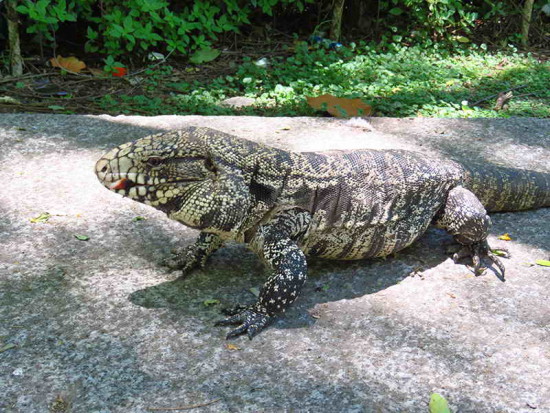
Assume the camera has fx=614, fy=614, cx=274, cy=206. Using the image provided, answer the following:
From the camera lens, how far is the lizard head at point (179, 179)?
12.3ft

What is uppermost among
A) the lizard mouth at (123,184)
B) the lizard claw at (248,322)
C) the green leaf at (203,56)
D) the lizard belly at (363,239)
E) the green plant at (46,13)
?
the green plant at (46,13)

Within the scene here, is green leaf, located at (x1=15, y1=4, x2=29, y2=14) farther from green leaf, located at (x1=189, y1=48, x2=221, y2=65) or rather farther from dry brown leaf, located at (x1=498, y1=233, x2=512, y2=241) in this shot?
dry brown leaf, located at (x1=498, y1=233, x2=512, y2=241)

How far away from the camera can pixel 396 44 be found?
11.4 metres

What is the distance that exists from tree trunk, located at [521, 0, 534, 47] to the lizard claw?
10197 mm

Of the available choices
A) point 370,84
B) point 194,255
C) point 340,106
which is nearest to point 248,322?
point 194,255

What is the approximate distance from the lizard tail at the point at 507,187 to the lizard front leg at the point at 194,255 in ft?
7.03

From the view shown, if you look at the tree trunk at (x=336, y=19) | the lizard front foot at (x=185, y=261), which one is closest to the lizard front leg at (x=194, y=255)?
the lizard front foot at (x=185, y=261)

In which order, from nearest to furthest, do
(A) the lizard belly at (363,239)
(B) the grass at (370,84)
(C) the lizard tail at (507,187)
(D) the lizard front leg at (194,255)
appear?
1. (A) the lizard belly at (363,239)
2. (D) the lizard front leg at (194,255)
3. (C) the lizard tail at (507,187)
4. (B) the grass at (370,84)

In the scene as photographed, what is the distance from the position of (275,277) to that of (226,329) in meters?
0.45

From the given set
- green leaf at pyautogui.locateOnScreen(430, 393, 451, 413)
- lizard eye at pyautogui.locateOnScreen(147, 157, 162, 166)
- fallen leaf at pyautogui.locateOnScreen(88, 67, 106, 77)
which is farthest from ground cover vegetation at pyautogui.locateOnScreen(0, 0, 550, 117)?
green leaf at pyautogui.locateOnScreen(430, 393, 451, 413)

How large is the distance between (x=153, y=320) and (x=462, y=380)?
1908 millimetres

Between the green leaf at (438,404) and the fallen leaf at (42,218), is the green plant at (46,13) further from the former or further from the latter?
the green leaf at (438,404)

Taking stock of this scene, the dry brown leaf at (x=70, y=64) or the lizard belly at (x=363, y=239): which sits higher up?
the dry brown leaf at (x=70, y=64)

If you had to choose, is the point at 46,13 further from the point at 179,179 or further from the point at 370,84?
the point at 179,179
